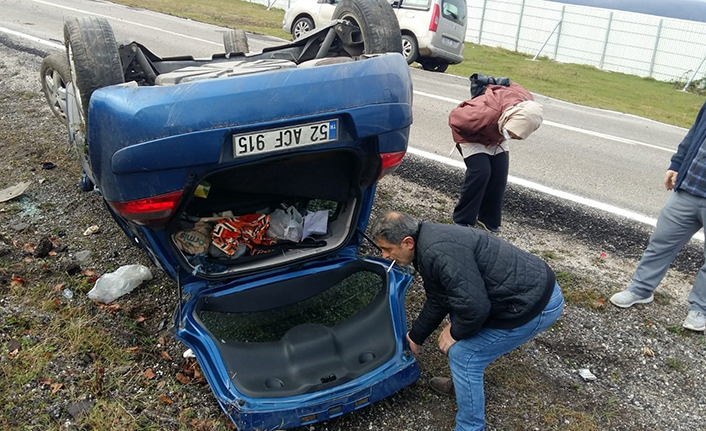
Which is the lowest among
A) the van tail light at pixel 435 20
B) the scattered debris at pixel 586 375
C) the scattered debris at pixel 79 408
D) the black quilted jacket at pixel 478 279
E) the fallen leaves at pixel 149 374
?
the scattered debris at pixel 79 408

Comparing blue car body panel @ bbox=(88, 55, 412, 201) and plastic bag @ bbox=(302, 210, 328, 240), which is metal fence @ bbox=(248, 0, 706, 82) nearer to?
plastic bag @ bbox=(302, 210, 328, 240)

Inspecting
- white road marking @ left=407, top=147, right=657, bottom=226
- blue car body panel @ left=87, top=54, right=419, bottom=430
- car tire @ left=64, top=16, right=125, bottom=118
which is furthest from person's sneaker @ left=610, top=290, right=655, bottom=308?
car tire @ left=64, top=16, right=125, bottom=118

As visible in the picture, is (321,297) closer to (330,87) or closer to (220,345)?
(220,345)

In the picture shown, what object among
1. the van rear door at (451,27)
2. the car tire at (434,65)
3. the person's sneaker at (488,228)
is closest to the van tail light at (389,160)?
the person's sneaker at (488,228)

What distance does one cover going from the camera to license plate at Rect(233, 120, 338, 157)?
2604 millimetres

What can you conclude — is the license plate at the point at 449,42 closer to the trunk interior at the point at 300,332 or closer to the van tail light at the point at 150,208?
the trunk interior at the point at 300,332

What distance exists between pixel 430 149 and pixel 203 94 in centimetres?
449

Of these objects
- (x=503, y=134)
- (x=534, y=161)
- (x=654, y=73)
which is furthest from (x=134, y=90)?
(x=654, y=73)

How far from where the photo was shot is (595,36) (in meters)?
20.5

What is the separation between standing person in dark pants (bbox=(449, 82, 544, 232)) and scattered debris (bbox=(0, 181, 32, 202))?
3.59m

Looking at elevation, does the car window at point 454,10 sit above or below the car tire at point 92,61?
above

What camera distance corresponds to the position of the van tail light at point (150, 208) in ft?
8.64

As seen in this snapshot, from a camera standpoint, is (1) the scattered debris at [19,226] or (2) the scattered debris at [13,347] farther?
(1) the scattered debris at [19,226]

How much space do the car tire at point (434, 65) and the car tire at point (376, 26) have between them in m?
9.69
